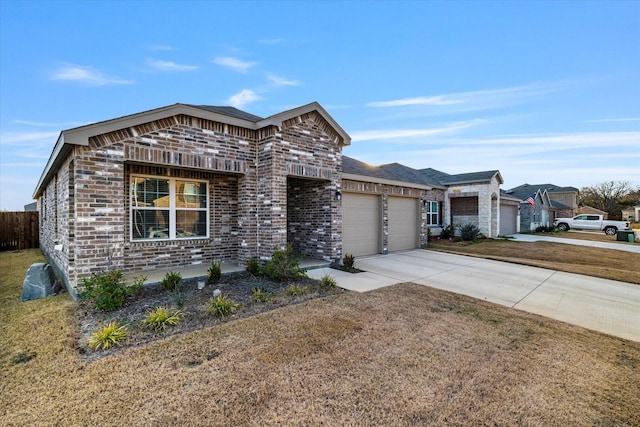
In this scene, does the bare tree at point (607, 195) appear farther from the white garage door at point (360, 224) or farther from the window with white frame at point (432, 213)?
the white garage door at point (360, 224)

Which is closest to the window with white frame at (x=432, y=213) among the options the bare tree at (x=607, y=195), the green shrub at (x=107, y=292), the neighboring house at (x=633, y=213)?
the green shrub at (x=107, y=292)

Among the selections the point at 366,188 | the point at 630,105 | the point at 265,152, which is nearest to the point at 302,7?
the point at 265,152

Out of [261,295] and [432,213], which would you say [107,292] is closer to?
[261,295]

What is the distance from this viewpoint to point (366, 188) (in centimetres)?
1112

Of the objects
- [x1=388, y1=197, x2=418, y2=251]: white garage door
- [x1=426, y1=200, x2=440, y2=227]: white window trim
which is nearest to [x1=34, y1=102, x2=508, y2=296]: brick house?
[x1=388, y1=197, x2=418, y2=251]: white garage door

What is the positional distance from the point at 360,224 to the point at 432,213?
10.6 m

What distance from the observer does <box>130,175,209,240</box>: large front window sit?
727 cm

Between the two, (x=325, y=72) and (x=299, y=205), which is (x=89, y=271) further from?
(x=325, y=72)

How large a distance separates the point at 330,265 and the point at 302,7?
910 cm

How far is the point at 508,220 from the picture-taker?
2380 centimetres

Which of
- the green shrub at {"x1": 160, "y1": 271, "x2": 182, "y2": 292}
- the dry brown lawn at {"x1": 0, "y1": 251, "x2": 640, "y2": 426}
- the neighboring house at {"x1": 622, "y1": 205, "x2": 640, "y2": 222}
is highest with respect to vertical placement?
the neighboring house at {"x1": 622, "y1": 205, "x2": 640, "y2": 222}

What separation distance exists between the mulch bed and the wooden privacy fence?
52.2 feet

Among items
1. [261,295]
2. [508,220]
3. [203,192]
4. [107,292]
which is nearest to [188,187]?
[203,192]

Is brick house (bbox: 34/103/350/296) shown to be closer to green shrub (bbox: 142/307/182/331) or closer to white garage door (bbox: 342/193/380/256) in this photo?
white garage door (bbox: 342/193/380/256)
